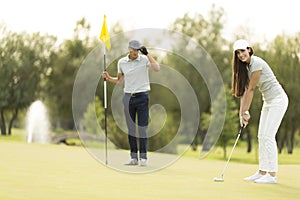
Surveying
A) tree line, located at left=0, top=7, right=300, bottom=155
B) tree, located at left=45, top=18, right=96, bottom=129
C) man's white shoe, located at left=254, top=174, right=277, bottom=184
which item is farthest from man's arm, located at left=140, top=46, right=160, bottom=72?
tree, located at left=45, top=18, right=96, bottom=129

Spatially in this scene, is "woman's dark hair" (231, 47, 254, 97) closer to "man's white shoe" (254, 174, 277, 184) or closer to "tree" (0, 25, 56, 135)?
"man's white shoe" (254, 174, 277, 184)

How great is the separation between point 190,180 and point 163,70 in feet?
13.0

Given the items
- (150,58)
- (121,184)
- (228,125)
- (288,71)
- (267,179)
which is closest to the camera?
(121,184)

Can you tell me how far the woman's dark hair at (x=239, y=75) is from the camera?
618 centimetres

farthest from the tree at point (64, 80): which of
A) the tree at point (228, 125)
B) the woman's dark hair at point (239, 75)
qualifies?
the woman's dark hair at point (239, 75)

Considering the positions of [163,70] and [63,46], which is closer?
[163,70]

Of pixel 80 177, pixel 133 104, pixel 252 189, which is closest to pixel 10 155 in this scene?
pixel 133 104

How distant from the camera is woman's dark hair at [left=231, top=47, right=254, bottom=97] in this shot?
20.3 feet

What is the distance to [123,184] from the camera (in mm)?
5770

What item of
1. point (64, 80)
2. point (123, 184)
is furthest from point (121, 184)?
point (64, 80)

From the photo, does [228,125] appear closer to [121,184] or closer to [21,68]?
[21,68]

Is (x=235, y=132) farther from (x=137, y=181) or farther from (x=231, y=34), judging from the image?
(x=137, y=181)

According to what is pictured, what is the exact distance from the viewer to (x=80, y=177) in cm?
→ 633

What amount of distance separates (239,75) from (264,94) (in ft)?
1.25
